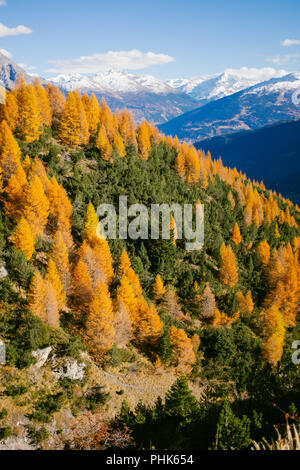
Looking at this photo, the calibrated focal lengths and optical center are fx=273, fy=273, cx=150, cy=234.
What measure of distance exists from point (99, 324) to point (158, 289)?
19615 mm

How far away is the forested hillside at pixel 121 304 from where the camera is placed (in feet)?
116

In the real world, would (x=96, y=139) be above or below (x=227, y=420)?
above

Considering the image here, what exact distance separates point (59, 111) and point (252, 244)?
8430 cm

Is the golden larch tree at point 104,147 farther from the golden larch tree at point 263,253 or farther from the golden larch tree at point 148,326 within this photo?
the golden larch tree at point 263,253

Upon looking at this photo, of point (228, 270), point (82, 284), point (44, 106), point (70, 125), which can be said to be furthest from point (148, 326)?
point (44, 106)

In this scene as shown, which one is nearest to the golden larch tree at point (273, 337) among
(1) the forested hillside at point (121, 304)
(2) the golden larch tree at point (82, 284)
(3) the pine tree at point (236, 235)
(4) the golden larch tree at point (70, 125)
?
(1) the forested hillside at point (121, 304)

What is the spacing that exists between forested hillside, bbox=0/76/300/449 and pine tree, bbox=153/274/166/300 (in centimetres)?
28

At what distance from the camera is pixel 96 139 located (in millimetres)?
93812

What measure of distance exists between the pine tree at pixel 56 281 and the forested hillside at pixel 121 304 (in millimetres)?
229

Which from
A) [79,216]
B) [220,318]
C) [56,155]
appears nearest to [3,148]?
[56,155]
